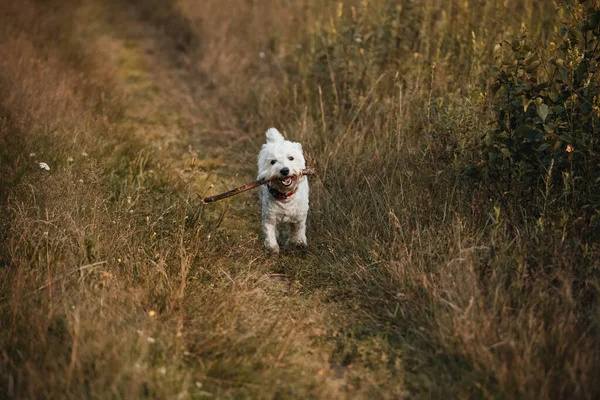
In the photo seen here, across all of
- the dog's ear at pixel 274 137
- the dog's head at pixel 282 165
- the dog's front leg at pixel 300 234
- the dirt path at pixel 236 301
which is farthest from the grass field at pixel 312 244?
the dog's ear at pixel 274 137

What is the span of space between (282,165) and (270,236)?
2.04 ft

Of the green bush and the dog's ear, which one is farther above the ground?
the green bush

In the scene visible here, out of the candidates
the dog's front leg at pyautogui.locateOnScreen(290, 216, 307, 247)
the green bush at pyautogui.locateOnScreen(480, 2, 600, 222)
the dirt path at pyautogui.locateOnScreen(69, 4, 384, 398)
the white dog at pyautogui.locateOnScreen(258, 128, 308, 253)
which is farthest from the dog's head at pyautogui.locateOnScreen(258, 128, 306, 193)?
the green bush at pyautogui.locateOnScreen(480, 2, 600, 222)

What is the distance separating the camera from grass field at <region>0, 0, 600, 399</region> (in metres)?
2.91

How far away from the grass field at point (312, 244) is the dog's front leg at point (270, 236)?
0.09 meters

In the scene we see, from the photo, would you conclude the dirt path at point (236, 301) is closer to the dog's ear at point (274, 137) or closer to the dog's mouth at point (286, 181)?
the dog's mouth at point (286, 181)

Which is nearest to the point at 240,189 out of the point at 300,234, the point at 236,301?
the point at 300,234

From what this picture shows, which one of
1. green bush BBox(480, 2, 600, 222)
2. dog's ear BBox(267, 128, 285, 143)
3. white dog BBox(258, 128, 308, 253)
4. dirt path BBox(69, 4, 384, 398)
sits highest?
green bush BBox(480, 2, 600, 222)

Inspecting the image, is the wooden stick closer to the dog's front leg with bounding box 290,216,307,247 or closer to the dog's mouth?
the dog's mouth

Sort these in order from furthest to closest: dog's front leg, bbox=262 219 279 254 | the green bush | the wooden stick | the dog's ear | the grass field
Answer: the dog's ear, dog's front leg, bbox=262 219 279 254, the wooden stick, the green bush, the grass field

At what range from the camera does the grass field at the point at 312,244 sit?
2.91 m

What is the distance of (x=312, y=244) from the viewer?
15.1 ft

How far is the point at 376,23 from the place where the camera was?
20.9ft

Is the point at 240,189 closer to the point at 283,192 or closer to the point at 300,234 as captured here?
the point at 283,192
